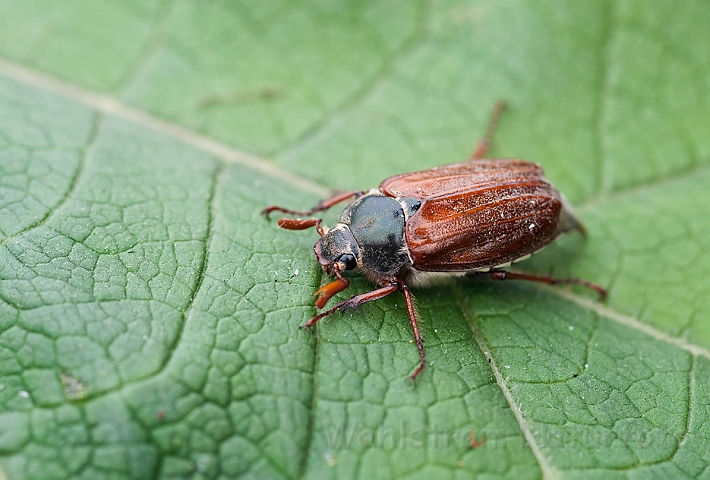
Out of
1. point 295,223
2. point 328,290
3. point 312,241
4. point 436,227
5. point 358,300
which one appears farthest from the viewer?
point 312,241

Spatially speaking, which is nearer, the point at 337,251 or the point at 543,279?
the point at 337,251

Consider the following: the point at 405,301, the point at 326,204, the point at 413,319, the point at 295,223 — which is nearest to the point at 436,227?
the point at 405,301

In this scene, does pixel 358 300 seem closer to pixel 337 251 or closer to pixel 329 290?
pixel 329 290

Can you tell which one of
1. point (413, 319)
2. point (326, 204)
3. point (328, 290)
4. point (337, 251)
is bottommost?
point (413, 319)

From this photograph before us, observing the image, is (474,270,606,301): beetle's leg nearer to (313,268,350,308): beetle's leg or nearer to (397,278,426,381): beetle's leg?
(397,278,426,381): beetle's leg

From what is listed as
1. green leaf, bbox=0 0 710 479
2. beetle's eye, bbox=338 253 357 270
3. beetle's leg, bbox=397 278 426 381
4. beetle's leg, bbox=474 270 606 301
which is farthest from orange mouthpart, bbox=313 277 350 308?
beetle's leg, bbox=474 270 606 301

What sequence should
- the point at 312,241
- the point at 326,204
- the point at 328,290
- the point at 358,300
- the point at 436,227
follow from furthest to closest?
1. the point at 326,204
2. the point at 312,241
3. the point at 436,227
4. the point at 358,300
5. the point at 328,290

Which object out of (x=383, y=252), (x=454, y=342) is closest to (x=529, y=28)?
(x=383, y=252)

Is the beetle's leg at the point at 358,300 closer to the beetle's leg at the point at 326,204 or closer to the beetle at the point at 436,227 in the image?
the beetle at the point at 436,227
